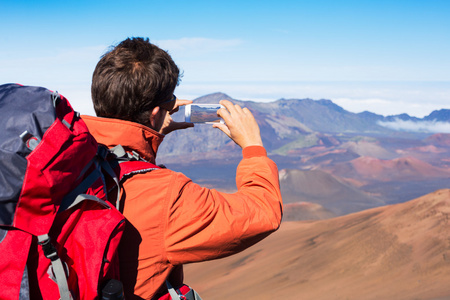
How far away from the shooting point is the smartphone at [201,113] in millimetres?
2424

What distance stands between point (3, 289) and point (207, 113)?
1.34m

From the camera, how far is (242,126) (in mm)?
2119

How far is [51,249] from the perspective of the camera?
1.51 meters

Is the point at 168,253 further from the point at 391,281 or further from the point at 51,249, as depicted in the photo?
the point at 391,281

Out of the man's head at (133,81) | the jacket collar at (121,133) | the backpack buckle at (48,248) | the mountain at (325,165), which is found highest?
the man's head at (133,81)

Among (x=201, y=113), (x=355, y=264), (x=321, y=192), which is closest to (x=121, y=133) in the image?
(x=201, y=113)

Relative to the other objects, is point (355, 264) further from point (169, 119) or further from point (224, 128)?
point (169, 119)

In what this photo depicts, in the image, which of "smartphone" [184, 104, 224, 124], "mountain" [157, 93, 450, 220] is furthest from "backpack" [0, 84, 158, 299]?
"mountain" [157, 93, 450, 220]

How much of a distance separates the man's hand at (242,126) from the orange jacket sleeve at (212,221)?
0.29 meters

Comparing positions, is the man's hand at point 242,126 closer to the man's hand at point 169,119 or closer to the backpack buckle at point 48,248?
the man's hand at point 169,119

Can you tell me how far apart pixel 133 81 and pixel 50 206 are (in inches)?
26.4

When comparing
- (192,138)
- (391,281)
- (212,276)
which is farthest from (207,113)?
(192,138)

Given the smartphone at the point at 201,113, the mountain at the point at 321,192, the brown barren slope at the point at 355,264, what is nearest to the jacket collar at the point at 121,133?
the smartphone at the point at 201,113

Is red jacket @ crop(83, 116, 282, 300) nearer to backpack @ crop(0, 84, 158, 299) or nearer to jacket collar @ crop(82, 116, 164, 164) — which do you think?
jacket collar @ crop(82, 116, 164, 164)
